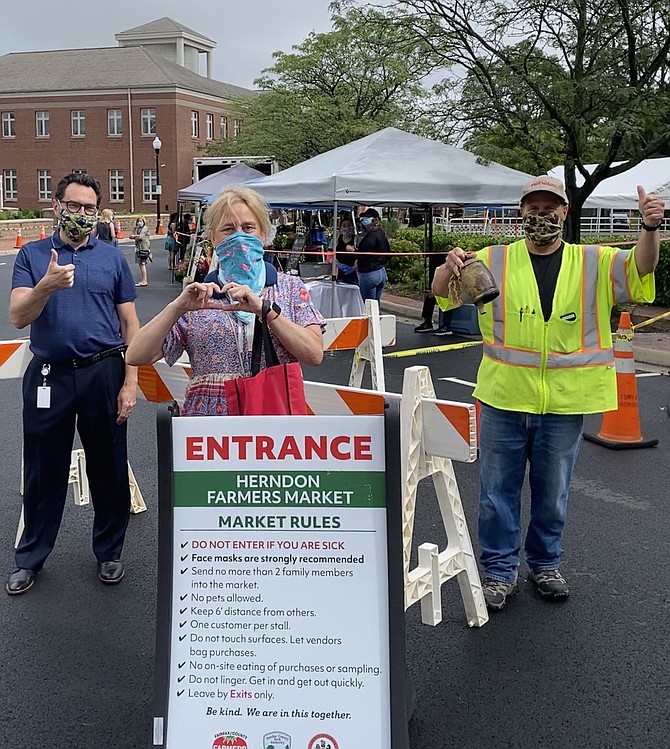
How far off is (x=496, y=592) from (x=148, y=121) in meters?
69.5

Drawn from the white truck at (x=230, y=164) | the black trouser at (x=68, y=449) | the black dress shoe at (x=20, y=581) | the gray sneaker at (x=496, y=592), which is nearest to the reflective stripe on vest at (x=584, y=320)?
the gray sneaker at (x=496, y=592)

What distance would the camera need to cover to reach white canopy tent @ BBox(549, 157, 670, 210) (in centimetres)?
2157

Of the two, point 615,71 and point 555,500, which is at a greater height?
point 615,71

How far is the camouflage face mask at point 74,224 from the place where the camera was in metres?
3.95

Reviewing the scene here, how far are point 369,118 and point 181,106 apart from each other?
4123 centimetres

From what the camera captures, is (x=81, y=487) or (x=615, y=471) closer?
(x=81, y=487)

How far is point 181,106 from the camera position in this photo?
222 ft

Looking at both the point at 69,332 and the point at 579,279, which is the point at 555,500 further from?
the point at 69,332

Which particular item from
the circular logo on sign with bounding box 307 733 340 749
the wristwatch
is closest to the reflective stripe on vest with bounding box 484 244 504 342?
the wristwatch

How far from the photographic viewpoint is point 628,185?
77.9 ft

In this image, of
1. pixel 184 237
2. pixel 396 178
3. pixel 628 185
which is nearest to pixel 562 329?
pixel 396 178

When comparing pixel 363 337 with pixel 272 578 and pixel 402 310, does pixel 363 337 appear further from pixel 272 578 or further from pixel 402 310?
pixel 402 310

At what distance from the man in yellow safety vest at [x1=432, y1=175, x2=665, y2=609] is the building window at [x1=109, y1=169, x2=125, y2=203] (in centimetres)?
6968

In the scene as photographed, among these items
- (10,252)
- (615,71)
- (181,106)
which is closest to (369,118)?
(10,252)
